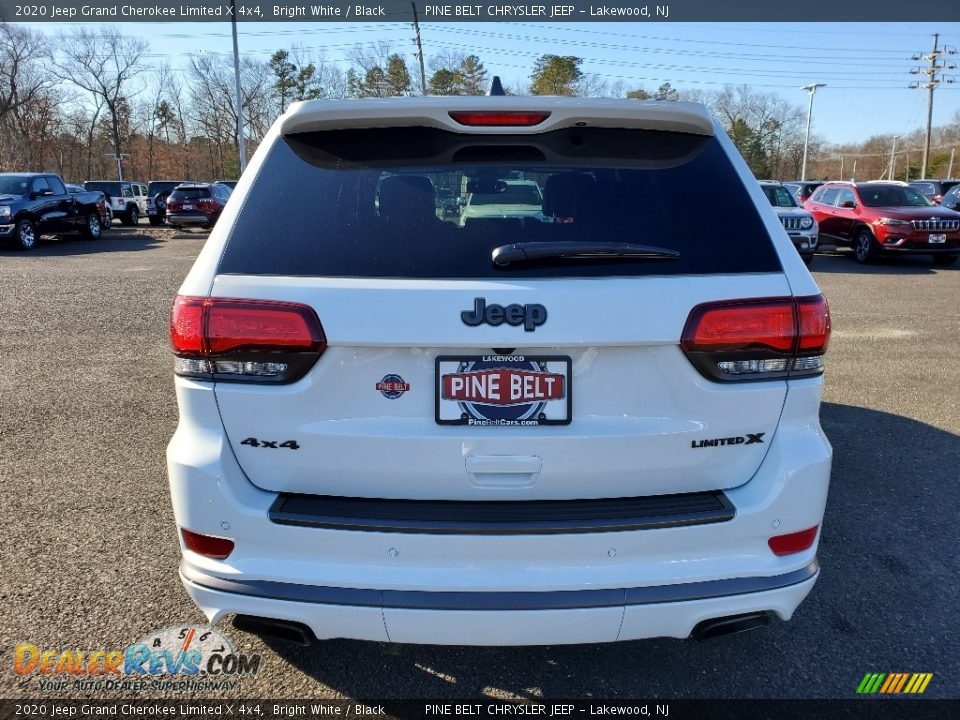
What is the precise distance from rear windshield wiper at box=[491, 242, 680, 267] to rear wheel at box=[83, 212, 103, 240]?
23.1 m

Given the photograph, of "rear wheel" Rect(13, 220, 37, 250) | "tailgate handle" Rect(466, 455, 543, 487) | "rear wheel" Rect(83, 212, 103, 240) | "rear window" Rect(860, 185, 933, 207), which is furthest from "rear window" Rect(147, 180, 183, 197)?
Answer: "tailgate handle" Rect(466, 455, 543, 487)

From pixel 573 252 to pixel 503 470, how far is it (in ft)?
2.12

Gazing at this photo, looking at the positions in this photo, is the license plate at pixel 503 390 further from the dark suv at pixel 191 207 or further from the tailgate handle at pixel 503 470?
the dark suv at pixel 191 207

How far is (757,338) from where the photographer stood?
195 cm

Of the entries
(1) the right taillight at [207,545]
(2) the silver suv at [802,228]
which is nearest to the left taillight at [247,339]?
(1) the right taillight at [207,545]

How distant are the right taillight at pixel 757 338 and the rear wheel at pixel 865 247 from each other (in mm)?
16019

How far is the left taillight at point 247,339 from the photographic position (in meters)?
1.88

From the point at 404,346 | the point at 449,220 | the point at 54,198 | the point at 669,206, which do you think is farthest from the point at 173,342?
the point at 54,198

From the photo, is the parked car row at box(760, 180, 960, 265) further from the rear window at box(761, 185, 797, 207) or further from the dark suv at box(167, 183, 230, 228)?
the dark suv at box(167, 183, 230, 228)

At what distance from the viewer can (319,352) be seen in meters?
1.88

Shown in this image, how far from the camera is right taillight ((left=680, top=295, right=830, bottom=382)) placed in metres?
1.91

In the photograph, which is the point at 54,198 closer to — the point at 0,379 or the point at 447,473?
the point at 0,379

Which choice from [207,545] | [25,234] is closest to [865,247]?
[207,545]
